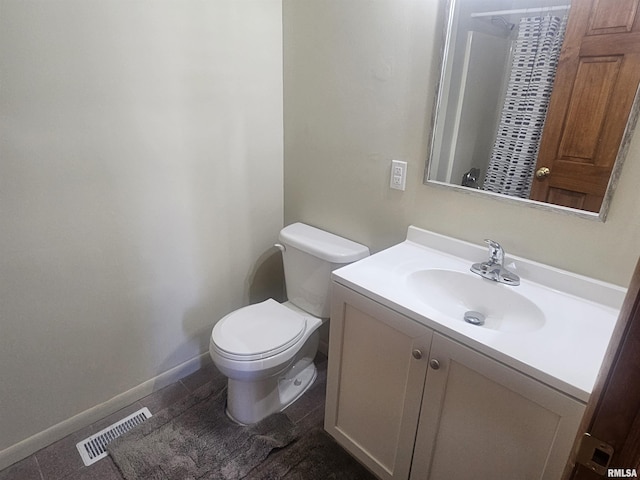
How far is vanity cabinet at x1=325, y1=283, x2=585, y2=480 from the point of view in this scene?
897 mm

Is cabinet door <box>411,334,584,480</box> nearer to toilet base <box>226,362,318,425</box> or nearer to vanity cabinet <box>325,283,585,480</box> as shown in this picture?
vanity cabinet <box>325,283,585,480</box>

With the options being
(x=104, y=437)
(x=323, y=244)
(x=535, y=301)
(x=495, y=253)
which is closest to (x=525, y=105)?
(x=495, y=253)

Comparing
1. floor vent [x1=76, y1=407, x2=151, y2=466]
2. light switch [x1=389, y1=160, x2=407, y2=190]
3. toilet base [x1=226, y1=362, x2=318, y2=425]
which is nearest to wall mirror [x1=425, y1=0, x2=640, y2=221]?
light switch [x1=389, y1=160, x2=407, y2=190]

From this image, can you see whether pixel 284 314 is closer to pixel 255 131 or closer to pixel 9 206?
pixel 255 131

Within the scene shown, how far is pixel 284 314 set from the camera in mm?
1743

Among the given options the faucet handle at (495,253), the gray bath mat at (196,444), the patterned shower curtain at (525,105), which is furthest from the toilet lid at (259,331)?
the patterned shower curtain at (525,105)

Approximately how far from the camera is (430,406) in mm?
1113

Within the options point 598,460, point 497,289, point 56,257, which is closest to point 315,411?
point 497,289

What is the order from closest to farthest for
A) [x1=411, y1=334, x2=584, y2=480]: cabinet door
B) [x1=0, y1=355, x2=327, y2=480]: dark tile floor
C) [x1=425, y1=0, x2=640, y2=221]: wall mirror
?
[x1=411, y1=334, x2=584, y2=480]: cabinet door → [x1=425, y1=0, x2=640, y2=221]: wall mirror → [x1=0, y1=355, x2=327, y2=480]: dark tile floor

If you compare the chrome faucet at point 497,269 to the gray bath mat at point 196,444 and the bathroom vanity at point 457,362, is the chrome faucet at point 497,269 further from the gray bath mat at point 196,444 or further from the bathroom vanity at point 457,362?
the gray bath mat at point 196,444

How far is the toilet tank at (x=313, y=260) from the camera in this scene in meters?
1.67

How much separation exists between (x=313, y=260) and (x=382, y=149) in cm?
58

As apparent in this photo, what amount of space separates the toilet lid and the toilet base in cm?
19

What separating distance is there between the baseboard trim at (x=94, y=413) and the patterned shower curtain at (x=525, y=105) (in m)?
1.66
